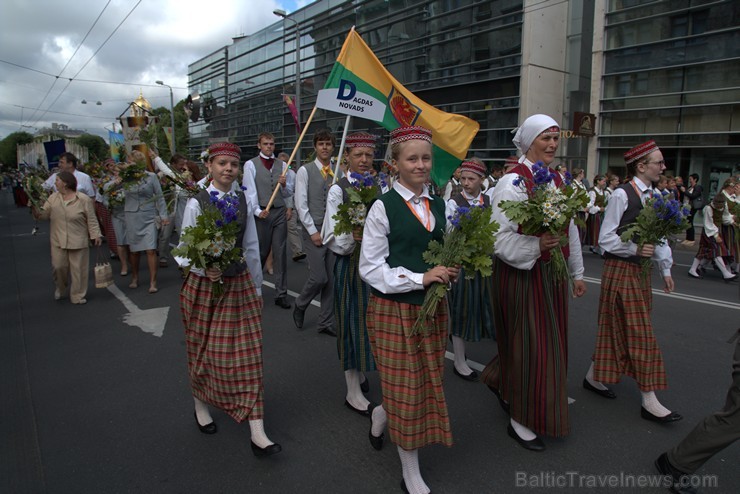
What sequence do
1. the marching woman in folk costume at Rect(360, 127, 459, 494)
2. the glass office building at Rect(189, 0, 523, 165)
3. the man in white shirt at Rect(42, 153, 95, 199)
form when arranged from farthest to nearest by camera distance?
the glass office building at Rect(189, 0, 523, 165) → the man in white shirt at Rect(42, 153, 95, 199) → the marching woman in folk costume at Rect(360, 127, 459, 494)

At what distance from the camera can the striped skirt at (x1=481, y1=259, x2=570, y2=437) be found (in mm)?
3273

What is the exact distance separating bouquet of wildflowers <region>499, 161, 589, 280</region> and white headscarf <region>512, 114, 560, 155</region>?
1.16 ft

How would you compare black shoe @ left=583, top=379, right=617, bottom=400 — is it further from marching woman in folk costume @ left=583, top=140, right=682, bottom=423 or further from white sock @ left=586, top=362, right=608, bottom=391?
marching woman in folk costume @ left=583, top=140, right=682, bottom=423

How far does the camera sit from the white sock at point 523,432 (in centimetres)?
342

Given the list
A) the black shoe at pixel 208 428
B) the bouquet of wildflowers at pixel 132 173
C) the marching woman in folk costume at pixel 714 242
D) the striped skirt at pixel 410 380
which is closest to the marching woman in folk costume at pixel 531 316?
the striped skirt at pixel 410 380

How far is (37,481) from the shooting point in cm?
311

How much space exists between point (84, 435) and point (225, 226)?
197cm

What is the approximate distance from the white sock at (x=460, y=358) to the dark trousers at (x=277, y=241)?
10.4 ft

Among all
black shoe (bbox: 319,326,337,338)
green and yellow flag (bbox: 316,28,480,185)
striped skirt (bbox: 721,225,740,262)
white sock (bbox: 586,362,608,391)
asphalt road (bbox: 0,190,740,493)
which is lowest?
asphalt road (bbox: 0,190,740,493)

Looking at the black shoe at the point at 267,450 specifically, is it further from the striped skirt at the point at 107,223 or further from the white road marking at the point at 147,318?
the striped skirt at the point at 107,223

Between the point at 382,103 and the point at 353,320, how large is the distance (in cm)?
249

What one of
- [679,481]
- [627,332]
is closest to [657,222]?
[627,332]

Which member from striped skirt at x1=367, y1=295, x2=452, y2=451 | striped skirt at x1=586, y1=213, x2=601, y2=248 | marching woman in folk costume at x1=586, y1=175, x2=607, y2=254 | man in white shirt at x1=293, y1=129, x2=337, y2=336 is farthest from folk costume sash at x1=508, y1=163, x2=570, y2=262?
striped skirt at x1=586, y1=213, x2=601, y2=248

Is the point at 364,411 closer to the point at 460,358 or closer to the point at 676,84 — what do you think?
the point at 460,358
